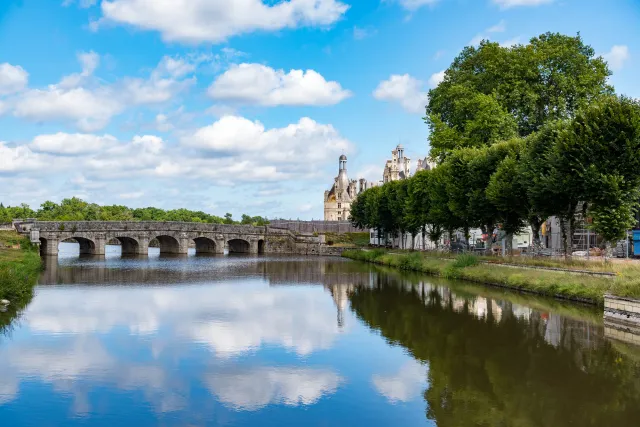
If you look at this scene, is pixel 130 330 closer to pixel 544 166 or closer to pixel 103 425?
pixel 103 425

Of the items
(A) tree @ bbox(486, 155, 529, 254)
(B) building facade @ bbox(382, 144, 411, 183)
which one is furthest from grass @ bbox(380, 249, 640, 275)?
(B) building facade @ bbox(382, 144, 411, 183)

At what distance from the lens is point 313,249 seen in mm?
100562

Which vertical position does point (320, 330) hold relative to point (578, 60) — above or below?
below

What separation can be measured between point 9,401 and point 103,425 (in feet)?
9.42

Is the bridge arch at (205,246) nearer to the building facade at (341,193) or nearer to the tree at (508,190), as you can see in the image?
the tree at (508,190)

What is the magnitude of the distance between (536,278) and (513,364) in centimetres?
1675

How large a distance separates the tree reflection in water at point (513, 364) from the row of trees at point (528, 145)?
7922 millimetres

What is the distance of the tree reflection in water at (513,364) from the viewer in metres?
13.5

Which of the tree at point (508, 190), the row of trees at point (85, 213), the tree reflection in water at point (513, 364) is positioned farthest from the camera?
the row of trees at point (85, 213)

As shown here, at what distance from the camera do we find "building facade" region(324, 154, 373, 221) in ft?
596

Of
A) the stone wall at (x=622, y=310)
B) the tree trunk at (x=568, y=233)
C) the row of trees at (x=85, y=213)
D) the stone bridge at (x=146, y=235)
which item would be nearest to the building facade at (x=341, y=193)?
the row of trees at (x=85, y=213)

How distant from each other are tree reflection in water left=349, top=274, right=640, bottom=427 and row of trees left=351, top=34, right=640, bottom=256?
7922 millimetres

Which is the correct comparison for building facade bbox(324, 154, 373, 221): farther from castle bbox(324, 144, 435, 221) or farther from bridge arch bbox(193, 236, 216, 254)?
bridge arch bbox(193, 236, 216, 254)

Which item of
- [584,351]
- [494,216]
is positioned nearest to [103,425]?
[584,351]
